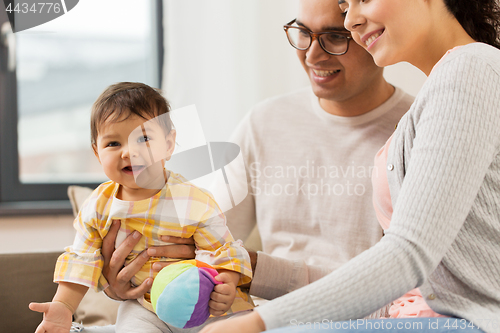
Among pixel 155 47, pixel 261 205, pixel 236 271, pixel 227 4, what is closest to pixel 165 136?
pixel 236 271

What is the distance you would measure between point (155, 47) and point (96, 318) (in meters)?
1.51

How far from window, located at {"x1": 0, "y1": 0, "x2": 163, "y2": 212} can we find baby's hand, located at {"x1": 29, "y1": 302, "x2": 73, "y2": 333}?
1.31 m

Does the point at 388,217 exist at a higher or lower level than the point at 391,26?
lower

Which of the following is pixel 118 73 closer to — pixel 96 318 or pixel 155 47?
pixel 155 47

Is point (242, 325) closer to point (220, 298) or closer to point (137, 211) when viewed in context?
point (220, 298)

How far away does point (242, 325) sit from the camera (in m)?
0.59

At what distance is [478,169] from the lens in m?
0.61

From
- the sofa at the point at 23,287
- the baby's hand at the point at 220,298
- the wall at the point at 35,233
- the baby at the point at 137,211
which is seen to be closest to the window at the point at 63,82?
the wall at the point at 35,233

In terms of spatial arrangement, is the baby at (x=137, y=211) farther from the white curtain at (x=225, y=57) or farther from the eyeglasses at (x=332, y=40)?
the white curtain at (x=225, y=57)

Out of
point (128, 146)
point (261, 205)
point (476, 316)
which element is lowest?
point (261, 205)

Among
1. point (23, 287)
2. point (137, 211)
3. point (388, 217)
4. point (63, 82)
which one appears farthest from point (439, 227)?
point (63, 82)

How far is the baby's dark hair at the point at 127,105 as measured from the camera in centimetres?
91

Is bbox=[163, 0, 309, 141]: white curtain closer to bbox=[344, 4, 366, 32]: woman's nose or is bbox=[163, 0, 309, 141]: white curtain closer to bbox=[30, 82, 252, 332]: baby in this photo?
bbox=[30, 82, 252, 332]: baby

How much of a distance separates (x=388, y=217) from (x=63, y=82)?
198cm
